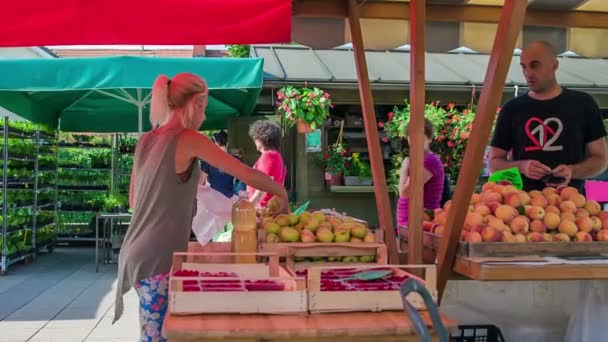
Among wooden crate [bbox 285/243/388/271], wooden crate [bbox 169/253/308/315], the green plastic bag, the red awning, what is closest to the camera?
wooden crate [bbox 169/253/308/315]

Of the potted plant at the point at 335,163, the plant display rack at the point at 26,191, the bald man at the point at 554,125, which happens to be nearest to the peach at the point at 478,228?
the bald man at the point at 554,125

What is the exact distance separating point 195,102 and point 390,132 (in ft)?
22.2

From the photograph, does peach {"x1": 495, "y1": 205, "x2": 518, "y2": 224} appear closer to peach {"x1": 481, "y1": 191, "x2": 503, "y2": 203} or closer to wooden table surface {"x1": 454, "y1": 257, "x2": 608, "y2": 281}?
peach {"x1": 481, "y1": 191, "x2": 503, "y2": 203}

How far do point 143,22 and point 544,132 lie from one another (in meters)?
2.48

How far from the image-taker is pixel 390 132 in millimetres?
9688

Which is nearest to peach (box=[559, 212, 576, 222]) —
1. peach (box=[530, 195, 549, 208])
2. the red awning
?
peach (box=[530, 195, 549, 208])

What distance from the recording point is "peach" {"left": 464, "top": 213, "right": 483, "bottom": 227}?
114 inches

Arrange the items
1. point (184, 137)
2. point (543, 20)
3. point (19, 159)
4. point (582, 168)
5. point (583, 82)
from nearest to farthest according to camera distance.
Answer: point (184, 137) → point (582, 168) → point (543, 20) → point (19, 159) → point (583, 82)

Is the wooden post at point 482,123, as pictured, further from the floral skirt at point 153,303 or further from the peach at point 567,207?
the floral skirt at point 153,303

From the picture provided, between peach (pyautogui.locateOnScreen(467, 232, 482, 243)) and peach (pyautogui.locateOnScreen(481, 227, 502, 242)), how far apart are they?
0.02m

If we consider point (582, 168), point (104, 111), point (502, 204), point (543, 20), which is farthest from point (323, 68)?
point (502, 204)

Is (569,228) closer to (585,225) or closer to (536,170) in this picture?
(585,225)

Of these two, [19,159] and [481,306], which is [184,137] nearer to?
[481,306]

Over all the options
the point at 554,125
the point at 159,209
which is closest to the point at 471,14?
the point at 554,125
